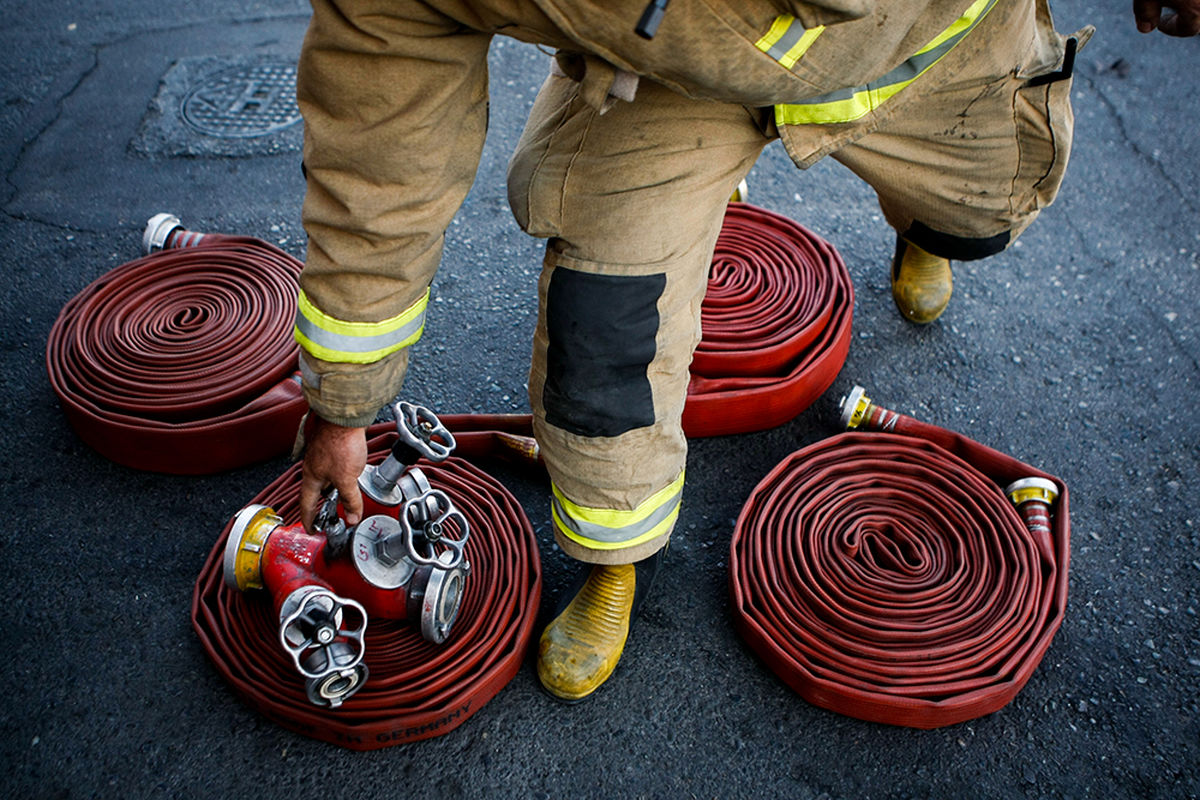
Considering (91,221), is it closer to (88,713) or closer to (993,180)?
(88,713)

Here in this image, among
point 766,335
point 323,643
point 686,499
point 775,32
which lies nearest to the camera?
point 775,32

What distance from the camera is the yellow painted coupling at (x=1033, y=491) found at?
2.42 metres

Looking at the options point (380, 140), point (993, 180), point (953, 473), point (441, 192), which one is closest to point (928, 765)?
point (953, 473)

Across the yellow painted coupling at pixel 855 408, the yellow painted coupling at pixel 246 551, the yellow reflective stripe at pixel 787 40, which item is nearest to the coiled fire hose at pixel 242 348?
the yellow painted coupling at pixel 855 408

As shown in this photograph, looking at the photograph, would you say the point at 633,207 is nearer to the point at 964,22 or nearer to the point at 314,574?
the point at 964,22

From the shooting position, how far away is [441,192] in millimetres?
1570

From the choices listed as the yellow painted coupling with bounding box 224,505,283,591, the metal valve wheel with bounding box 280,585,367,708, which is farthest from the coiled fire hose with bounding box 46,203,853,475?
the metal valve wheel with bounding box 280,585,367,708

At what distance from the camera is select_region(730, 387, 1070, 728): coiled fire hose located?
208 centimetres

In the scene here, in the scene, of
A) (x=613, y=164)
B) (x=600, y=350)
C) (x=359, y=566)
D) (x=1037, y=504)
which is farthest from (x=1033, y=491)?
(x=359, y=566)

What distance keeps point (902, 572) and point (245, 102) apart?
3.41 m

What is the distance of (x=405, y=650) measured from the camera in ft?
6.81

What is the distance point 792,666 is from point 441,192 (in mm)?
1345

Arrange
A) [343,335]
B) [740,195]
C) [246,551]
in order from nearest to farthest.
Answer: [343,335]
[246,551]
[740,195]

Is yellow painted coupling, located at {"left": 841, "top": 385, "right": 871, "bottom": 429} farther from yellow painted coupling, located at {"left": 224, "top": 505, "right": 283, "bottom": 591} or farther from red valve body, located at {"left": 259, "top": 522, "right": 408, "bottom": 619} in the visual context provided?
yellow painted coupling, located at {"left": 224, "top": 505, "right": 283, "bottom": 591}
